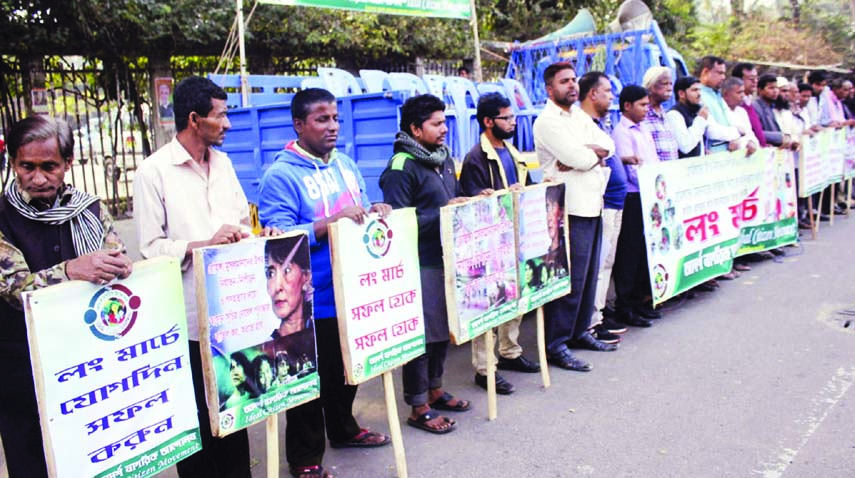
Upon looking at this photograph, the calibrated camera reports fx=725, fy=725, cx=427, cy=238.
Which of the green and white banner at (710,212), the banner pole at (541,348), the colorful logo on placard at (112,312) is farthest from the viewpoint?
the green and white banner at (710,212)

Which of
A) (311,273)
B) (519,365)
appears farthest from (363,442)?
(519,365)

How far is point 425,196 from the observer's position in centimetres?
385

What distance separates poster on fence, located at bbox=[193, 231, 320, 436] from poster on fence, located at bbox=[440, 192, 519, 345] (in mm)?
918

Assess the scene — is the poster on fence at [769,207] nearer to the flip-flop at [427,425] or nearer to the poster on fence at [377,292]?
the flip-flop at [427,425]

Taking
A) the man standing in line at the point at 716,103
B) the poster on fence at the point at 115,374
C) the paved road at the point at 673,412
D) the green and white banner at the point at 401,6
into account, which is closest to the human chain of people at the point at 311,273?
the poster on fence at the point at 115,374

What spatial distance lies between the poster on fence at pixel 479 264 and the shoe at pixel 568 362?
837 mm

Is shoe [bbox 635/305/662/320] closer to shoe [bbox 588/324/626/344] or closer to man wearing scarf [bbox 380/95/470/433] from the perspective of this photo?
shoe [bbox 588/324/626/344]

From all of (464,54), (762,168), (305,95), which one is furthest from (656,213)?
(464,54)

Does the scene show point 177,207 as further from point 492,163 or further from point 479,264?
point 492,163

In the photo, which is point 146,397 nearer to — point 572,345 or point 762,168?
point 572,345

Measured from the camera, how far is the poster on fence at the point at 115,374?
2.18 metres

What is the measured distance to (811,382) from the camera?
14.6 feet

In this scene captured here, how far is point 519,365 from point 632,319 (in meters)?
1.39

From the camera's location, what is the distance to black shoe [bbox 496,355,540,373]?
190 inches
